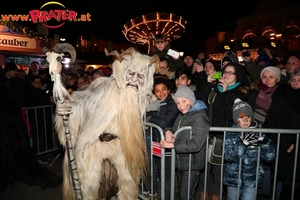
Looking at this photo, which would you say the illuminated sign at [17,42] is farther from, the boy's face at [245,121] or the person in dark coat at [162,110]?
the boy's face at [245,121]

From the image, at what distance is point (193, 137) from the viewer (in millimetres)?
2666

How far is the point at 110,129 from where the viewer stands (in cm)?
266

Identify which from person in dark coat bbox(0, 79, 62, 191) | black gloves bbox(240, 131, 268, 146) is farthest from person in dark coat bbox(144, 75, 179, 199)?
person in dark coat bbox(0, 79, 62, 191)

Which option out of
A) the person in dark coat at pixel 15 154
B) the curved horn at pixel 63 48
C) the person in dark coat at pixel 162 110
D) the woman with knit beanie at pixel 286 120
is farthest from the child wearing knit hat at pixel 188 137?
the person in dark coat at pixel 15 154

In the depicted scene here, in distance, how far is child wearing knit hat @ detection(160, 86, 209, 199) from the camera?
2.65 m

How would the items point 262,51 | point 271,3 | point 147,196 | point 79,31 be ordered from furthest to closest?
point 79,31 < point 271,3 < point 262,51 < point 147,196

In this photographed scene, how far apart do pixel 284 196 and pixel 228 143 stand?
47.5 inches

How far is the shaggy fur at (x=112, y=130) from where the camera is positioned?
8.48 feet

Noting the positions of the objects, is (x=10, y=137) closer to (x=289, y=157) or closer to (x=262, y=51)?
(x=289, y=157)

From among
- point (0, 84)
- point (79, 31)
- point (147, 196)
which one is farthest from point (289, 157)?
point (79, 31)

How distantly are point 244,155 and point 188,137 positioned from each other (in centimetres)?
67

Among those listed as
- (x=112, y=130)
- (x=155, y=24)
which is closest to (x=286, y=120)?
(x=112, y=130)

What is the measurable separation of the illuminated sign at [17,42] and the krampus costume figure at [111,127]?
10.9m

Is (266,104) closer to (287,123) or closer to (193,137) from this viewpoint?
(287,123)
